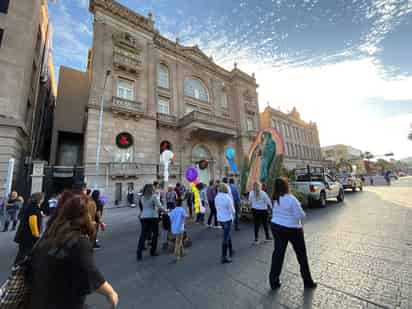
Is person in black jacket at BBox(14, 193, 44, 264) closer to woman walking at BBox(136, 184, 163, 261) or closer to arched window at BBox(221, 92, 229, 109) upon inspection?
woman walking at BBox(136, 184, 163, 261)

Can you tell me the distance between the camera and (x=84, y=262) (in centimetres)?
138

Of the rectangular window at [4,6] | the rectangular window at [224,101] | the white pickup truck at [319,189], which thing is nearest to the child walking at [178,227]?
the white pickup truck at [319,189]

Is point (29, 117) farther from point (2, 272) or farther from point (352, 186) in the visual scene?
point (352, 186)

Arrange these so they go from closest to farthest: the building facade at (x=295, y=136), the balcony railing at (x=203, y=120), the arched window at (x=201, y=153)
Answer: the balcony railing at (x=203, y=120)
the arched window at (x=201, y=153)
the building facade at (x=295, y=136)

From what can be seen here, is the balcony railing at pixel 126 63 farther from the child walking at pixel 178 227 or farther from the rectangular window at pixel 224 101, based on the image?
the child walking at pixel 178 227

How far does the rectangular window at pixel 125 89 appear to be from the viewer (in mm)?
16608

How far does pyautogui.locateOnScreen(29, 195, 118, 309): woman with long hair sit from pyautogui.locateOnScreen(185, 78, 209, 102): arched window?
21.6m

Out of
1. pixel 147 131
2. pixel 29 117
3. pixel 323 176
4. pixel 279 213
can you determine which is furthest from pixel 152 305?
pixel 29 117

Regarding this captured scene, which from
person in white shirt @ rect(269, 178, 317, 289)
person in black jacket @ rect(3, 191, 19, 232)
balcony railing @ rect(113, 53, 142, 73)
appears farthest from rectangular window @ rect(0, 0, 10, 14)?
person in white shirt @ rect(269, 178, 317, 289)

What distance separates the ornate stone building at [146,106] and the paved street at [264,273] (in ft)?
31.1

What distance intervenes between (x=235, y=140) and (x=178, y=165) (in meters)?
9.83

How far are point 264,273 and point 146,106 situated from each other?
1696 cm

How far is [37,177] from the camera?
11.3 metres

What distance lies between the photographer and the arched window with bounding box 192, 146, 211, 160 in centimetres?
2012
